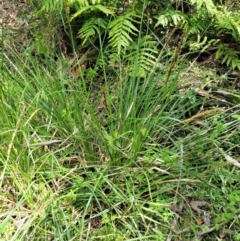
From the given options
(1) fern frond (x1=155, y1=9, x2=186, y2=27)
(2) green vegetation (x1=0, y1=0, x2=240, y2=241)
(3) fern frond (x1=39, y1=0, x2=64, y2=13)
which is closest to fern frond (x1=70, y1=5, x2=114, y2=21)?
(2) green vegetation (x1=0, y1=0, x2=240, y2=241)

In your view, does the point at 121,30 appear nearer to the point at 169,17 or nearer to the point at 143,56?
the point at 143,56

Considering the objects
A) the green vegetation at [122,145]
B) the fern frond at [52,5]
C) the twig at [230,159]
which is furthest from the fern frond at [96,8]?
the twig at [230,159]

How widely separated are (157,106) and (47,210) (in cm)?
76

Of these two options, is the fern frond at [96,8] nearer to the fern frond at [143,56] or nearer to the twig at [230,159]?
the fern frond at [143,56]

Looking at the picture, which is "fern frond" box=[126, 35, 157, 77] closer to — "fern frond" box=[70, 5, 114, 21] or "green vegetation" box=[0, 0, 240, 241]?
"green vegetation" box=[0, 0, 240, 241]

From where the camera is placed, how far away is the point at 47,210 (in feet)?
6.15

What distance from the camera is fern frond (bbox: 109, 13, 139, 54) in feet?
7.97

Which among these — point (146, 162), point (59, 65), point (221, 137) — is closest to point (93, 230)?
point (146, 162)

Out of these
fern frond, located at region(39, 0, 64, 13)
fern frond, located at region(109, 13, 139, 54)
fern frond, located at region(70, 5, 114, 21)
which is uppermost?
fern frond, located at region(70, 5, 114, 21)

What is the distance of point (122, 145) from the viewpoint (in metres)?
2.10

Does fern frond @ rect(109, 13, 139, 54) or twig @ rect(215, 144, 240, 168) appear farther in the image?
fern frond @ rect(109, 13, 139, 54)

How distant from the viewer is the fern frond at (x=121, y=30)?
243 centimetres

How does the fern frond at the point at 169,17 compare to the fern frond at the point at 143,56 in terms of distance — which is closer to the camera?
the fern frond at the point at 143,56

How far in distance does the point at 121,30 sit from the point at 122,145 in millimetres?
718
